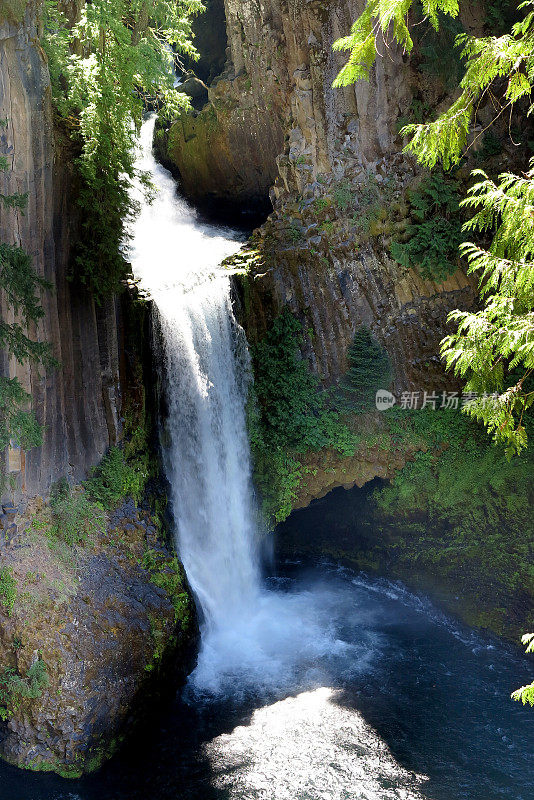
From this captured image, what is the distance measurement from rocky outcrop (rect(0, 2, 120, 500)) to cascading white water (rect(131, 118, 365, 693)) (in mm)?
1185

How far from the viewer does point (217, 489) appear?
35.0ft

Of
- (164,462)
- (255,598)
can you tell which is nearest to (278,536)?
(255,598)

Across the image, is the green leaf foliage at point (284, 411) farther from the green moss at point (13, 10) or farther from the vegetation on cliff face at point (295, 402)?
the green moss at point (13, 10)

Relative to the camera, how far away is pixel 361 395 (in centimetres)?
1120

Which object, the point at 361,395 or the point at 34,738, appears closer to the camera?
the point at 34,738

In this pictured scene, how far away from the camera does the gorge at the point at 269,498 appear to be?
25.1ft

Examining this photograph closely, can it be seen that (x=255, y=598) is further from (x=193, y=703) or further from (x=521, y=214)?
(x=521, y=214)

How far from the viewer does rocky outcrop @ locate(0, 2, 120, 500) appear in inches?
294

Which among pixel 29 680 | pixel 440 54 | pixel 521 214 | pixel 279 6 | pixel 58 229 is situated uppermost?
pixel 279 6

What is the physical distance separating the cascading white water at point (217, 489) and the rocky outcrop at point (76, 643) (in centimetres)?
119

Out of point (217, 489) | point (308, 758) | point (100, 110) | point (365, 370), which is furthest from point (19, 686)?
point (100, 110)

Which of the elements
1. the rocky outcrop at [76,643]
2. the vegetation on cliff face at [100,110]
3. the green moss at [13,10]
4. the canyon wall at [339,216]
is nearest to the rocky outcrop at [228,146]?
the canyon wall at [339,216]

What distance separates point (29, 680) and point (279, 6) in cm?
1229

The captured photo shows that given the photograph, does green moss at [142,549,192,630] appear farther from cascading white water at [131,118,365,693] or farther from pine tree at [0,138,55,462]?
pine tree at [0,138,55,462]
